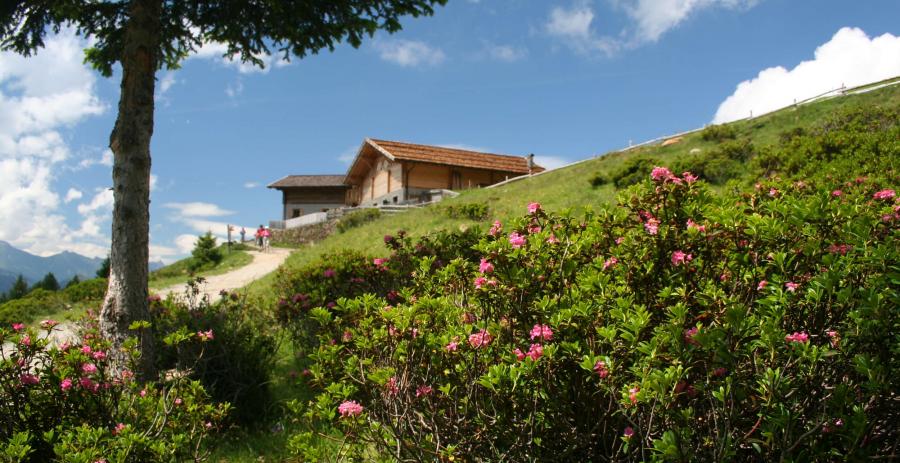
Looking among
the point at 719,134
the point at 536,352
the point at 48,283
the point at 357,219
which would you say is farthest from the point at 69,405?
the point at 719,134

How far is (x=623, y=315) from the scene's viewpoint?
8.51 ft

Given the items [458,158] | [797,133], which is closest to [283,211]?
[458,158]

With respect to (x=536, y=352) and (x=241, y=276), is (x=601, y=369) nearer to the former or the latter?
(x=536, y=352)

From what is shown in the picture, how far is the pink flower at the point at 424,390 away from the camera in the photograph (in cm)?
316

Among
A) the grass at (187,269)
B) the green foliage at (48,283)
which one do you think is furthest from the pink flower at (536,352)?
the green foliage at (48,283)

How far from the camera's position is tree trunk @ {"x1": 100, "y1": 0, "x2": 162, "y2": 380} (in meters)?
7.13

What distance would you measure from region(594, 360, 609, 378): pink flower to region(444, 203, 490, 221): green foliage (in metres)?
17.8

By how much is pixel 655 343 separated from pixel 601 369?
32 cm

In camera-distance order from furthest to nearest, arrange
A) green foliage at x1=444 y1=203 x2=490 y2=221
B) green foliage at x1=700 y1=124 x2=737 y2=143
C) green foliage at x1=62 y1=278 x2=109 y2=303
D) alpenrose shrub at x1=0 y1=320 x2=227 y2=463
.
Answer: green foliage at x1=700 y1=124 x2=737 y2=143 → green foliage at x1=444 y1=203 x2=490 y2=221 → green foliage at x1=62 y1=278 x2=109 y2=303 → alpenrose shrub at x1=0 y1=320 x2=227 y2=463

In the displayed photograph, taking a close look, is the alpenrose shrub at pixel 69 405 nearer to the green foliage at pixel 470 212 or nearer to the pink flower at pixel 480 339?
the pink flower at pixel 480 339

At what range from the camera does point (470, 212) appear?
21.3 meters

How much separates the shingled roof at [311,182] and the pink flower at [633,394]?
4821cm

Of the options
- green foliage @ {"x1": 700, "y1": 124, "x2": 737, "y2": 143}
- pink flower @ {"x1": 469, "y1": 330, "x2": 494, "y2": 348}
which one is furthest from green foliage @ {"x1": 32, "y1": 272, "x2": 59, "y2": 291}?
green foliage @ {"x1": 700, "y1": 124, "x2": 737, "y2": 143}

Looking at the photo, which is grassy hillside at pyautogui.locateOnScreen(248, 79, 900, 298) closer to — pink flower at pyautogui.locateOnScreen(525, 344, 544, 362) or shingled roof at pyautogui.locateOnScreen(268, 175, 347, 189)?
pink flower at pyautogui.locateOnScreen(525, 344, 544, 362)
